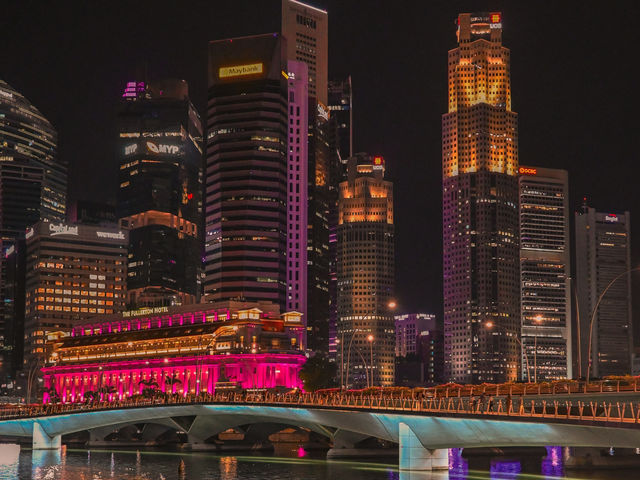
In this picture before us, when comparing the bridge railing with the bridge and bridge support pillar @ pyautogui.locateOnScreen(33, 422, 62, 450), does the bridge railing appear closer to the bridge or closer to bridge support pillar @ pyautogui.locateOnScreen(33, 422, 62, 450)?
the bridge

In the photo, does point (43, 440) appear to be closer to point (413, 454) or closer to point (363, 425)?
point (363, 425)

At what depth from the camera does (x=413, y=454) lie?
95375mm

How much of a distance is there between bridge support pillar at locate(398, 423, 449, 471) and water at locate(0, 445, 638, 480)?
33.7 inches

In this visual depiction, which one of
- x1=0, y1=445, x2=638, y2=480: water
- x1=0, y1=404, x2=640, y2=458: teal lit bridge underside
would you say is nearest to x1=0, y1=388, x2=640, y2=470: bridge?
x1=0, y1=404, x2=640, y2=458: teal lit bridge underside

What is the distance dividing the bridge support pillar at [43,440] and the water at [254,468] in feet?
27.3

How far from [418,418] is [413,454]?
523cm

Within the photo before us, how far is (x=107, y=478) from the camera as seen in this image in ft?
344

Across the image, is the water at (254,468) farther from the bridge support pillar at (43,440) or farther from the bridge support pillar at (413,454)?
the bridge support pillar at (43,440)

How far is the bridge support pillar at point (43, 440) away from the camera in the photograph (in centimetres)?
15420

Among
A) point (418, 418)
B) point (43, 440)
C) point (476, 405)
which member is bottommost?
point (43, 440)

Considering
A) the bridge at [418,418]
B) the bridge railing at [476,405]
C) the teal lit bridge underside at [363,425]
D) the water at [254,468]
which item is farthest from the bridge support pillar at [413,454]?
the bridge railing at [476,405]

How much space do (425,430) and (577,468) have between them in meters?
28.8

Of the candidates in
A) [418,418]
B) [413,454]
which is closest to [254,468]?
[413,454]

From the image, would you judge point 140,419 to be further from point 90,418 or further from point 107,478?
point 107,478
